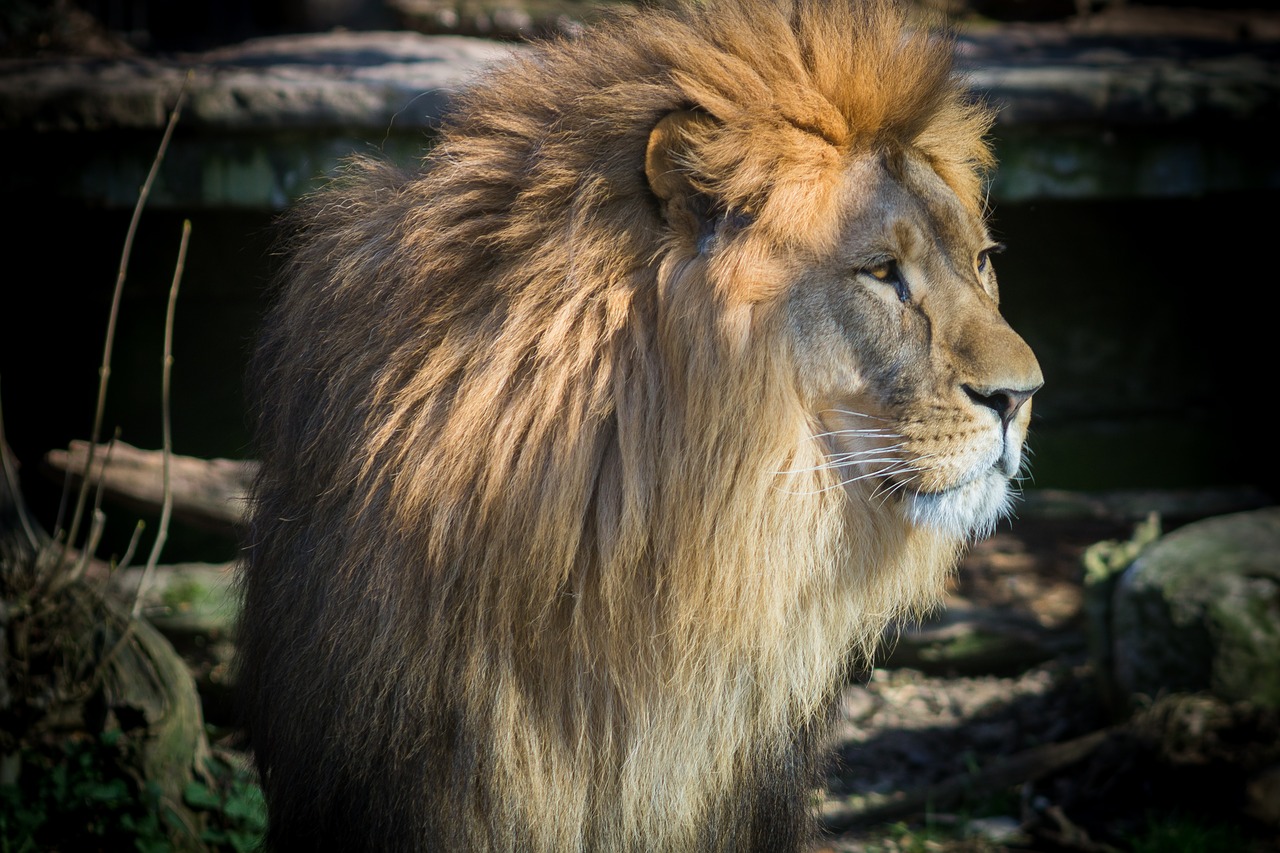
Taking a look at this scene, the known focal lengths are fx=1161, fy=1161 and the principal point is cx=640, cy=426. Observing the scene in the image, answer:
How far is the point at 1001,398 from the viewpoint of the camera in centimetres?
185

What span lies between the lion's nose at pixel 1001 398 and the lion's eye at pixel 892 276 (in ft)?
0.60

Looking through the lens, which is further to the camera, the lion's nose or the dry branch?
the dry branch

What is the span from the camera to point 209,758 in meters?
3.15

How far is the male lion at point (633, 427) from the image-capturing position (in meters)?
1.84

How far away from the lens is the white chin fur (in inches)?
74.3

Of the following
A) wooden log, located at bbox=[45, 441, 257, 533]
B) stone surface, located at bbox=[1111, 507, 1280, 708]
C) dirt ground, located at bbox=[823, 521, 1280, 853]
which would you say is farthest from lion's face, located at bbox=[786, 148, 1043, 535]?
wooden log, located at bbox=[45, 441, 257, 533]

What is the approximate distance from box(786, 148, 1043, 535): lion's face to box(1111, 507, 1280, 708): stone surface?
6.75 ft

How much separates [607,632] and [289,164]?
114 inches

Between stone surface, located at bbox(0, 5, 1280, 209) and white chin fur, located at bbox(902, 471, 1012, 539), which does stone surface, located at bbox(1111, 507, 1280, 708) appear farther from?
white chin fur, located at bbox(902, 471, 1012, 539)

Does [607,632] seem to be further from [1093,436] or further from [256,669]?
[1093,436]

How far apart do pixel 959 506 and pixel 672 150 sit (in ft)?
2.42

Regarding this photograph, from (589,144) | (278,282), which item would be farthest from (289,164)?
(589,144)

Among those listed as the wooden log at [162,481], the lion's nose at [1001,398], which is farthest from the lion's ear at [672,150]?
the wooden log at [162,481]

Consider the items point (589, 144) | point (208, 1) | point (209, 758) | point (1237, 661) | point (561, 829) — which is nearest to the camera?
point (589, 144)
